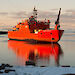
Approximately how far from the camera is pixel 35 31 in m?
61.6

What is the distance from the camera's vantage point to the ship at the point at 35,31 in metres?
54.7

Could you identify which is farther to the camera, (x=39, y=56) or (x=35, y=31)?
(x=35, y=31)

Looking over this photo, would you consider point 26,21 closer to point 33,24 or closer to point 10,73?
point 33,24

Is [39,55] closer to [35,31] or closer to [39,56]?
[39,56]

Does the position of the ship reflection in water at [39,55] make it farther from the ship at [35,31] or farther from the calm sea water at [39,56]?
the ship at [35,31]

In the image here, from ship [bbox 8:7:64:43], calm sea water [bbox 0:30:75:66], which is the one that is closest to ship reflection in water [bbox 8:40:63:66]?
calm sea water [bbox 0:30:75:66]

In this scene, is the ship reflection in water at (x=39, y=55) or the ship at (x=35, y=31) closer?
the ship reflection in water at (x=39, y=55)

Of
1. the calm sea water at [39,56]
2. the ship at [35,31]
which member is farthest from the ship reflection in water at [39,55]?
the ship at [35,31]

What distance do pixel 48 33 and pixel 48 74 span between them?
45471 millimetres

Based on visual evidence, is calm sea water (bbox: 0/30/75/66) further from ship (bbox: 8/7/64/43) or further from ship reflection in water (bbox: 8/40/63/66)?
ship (bbox: 8/7/64/43)

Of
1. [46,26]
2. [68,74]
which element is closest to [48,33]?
[46,26]

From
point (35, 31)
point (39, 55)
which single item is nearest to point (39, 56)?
point (39, 55)

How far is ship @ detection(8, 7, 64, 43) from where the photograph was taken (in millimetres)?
54722

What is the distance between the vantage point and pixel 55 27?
183ft
